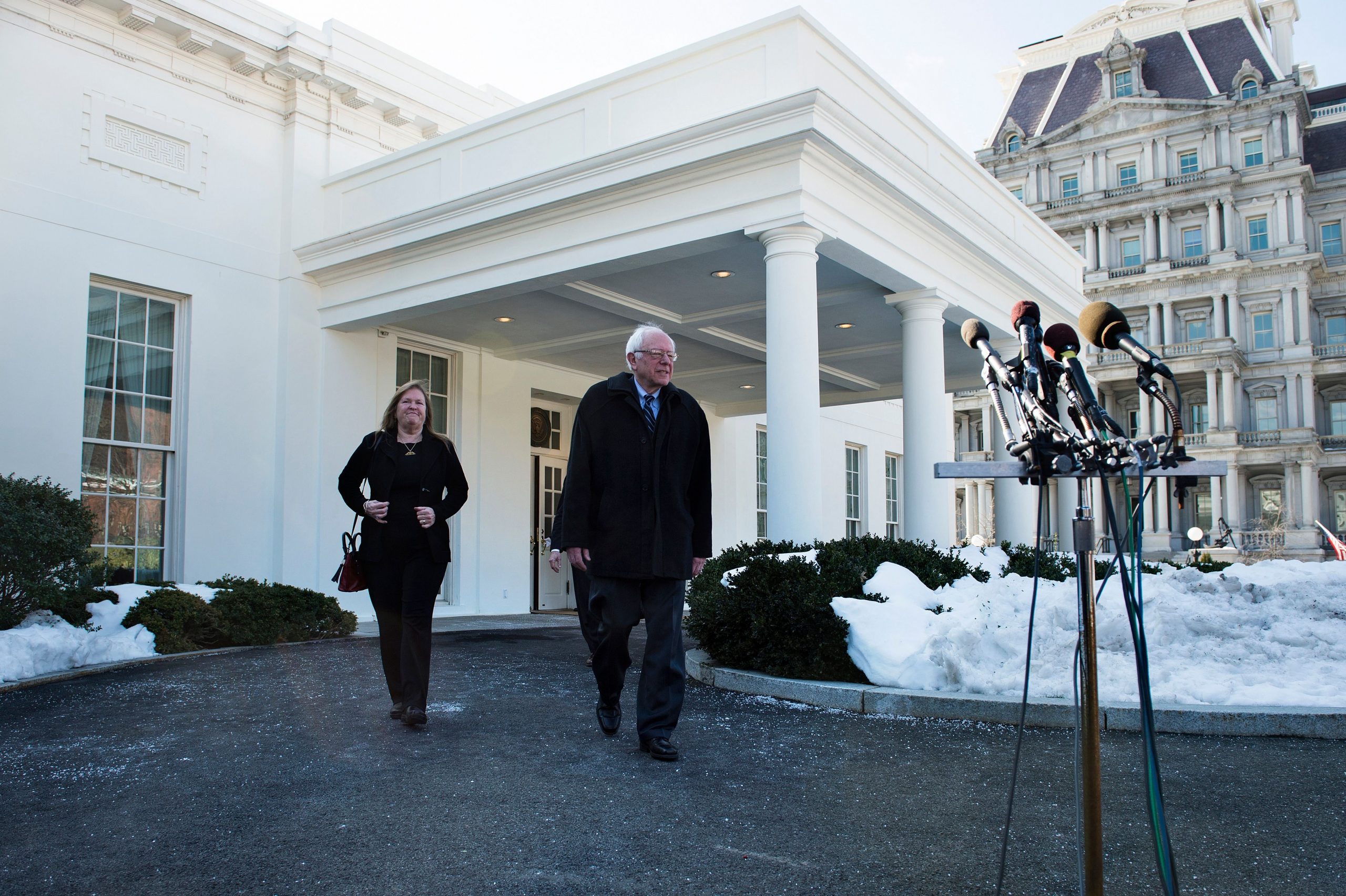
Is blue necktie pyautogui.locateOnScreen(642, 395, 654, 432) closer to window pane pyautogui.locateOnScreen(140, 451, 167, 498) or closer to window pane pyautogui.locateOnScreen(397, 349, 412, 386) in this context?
window pane pyautogui.locateOnScreen(140, 451, 167, 498)

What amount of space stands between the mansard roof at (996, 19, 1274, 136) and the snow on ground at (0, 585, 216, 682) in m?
58.3

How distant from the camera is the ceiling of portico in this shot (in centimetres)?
1157

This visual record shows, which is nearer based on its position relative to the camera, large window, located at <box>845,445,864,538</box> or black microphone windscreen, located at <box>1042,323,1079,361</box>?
black microphone windscreen, located at <box>1042,323,1079,361</box>

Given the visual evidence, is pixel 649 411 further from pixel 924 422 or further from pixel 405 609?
pixel 924 422

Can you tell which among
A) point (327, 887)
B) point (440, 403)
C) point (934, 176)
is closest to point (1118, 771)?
point (327, 887)

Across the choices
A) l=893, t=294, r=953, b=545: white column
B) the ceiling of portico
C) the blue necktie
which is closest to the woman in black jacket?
the blue necktie

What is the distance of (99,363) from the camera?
37.1 ft

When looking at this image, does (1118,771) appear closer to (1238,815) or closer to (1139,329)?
(1238,815)

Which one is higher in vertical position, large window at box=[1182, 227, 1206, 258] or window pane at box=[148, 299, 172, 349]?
large window at box=[1182, 227, 1206, 258]

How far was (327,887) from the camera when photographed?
282cm

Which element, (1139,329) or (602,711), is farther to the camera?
(1139,329)

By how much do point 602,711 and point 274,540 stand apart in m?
9.07

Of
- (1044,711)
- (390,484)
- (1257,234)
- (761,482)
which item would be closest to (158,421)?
(390,484)

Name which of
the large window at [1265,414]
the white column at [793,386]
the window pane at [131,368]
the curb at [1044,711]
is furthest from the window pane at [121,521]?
the large window at [1265,414]
